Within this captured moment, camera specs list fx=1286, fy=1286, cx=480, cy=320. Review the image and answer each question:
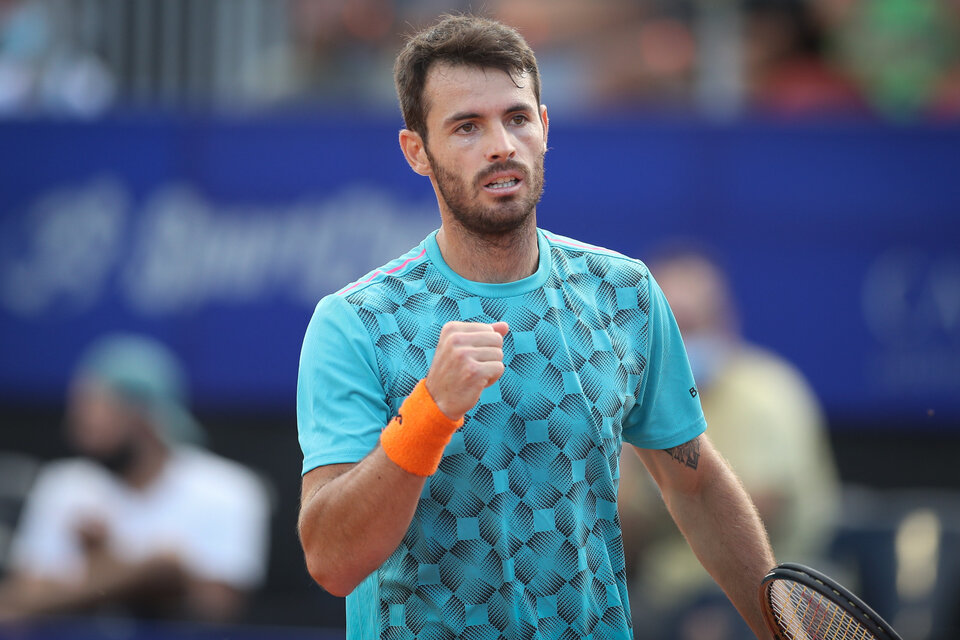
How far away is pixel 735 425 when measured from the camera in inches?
245

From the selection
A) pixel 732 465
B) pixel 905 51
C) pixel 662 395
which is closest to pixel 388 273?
pixel 662 395

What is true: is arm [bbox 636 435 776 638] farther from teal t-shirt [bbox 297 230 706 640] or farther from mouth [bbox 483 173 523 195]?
mouth [bbox 483 173 523 195]

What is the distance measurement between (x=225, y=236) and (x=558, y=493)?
5.91 meters

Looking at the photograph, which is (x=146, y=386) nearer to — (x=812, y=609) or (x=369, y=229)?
(x=369, y=229)

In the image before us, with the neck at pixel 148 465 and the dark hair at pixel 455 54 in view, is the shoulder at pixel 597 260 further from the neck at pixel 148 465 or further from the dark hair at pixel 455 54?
the neck at pixel 148 465

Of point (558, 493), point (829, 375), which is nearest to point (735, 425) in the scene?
point (829, 375)

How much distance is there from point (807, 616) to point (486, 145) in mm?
1213

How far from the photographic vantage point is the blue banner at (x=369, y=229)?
306 inches

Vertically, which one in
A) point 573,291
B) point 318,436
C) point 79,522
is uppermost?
point 573,291

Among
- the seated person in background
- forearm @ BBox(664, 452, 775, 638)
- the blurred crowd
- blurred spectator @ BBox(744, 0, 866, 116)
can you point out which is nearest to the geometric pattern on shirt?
forearm @ BBox(664, 452, 775, 638)

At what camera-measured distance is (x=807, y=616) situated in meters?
2.75

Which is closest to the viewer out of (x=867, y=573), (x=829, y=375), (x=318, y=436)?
(x=318, y=436)

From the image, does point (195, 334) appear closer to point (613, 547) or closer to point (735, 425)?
point (735, 425)

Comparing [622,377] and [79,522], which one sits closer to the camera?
[622,377]
